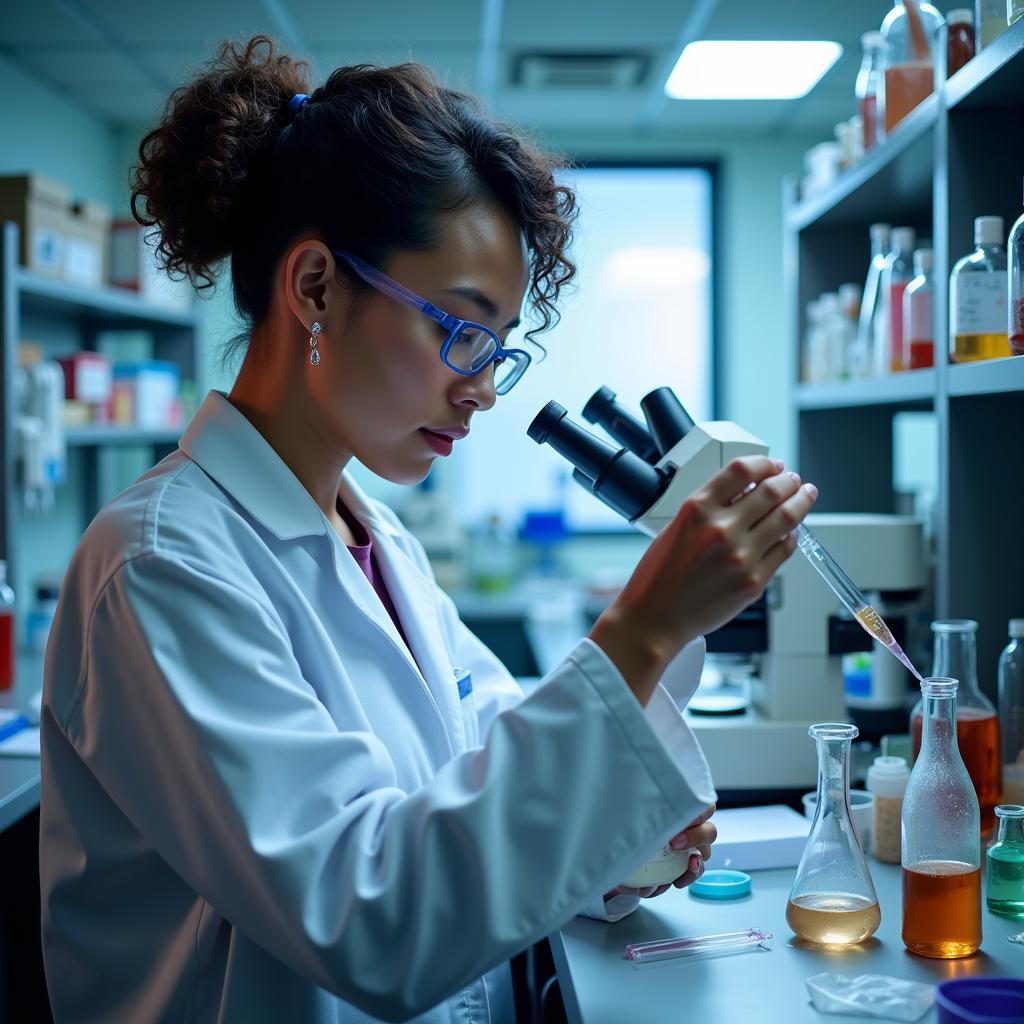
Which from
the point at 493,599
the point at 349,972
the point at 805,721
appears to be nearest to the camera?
the point at 349,972

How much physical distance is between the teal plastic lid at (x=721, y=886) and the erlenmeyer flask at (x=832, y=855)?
0.39 ft

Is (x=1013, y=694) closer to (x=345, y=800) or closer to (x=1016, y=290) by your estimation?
(x=1016, y=290)

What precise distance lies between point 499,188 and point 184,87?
0.38 meters

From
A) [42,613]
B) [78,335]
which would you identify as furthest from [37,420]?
[78,335]

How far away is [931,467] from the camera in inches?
178

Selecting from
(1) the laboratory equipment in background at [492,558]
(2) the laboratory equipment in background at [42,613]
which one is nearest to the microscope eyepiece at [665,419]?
(2) the laboratory equipment in background at [42,613]

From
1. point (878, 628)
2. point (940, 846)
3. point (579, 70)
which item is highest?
point (579, 70)

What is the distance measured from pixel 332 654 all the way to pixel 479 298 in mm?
377

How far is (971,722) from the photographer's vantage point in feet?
4.38

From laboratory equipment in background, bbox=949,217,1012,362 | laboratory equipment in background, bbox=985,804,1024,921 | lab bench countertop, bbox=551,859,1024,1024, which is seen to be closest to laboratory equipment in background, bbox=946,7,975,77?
laboratory equipment in background, bbox=949,217,1012,362

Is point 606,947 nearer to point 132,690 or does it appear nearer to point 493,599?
point 132,690

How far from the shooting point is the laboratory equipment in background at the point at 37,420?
8.75 feet

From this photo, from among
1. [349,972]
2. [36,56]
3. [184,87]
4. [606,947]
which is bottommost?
[606,947]

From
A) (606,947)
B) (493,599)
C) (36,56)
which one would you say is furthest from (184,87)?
(493,599)
